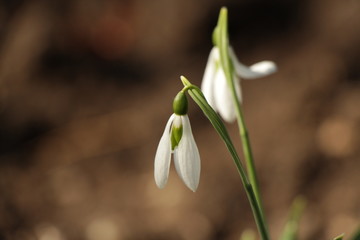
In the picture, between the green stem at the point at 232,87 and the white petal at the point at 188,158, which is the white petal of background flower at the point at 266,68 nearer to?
the green stem at the point at 232,87

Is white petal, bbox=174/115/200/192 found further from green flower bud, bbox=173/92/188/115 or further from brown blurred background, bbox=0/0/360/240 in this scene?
brown blurred background, bbox=0/0/360/240

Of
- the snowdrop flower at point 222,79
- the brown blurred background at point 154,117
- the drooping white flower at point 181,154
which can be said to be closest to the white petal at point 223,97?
the snowdrop flower at point 222,79

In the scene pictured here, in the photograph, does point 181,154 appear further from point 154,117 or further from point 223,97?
point 154,117

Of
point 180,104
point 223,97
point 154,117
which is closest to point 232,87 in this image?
point 223,97

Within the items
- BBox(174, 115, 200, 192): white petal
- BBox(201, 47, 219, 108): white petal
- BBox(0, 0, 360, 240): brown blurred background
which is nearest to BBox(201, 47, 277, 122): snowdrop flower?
BBox(201, 47, 219, 108): white petal

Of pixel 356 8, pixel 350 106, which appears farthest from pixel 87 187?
pixel 356 8

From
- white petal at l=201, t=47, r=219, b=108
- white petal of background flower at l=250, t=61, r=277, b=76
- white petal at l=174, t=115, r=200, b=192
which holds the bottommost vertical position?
white petal at l=174, t=115, r=200, b=192

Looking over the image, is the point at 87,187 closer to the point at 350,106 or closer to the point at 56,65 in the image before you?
the point at 56,65
